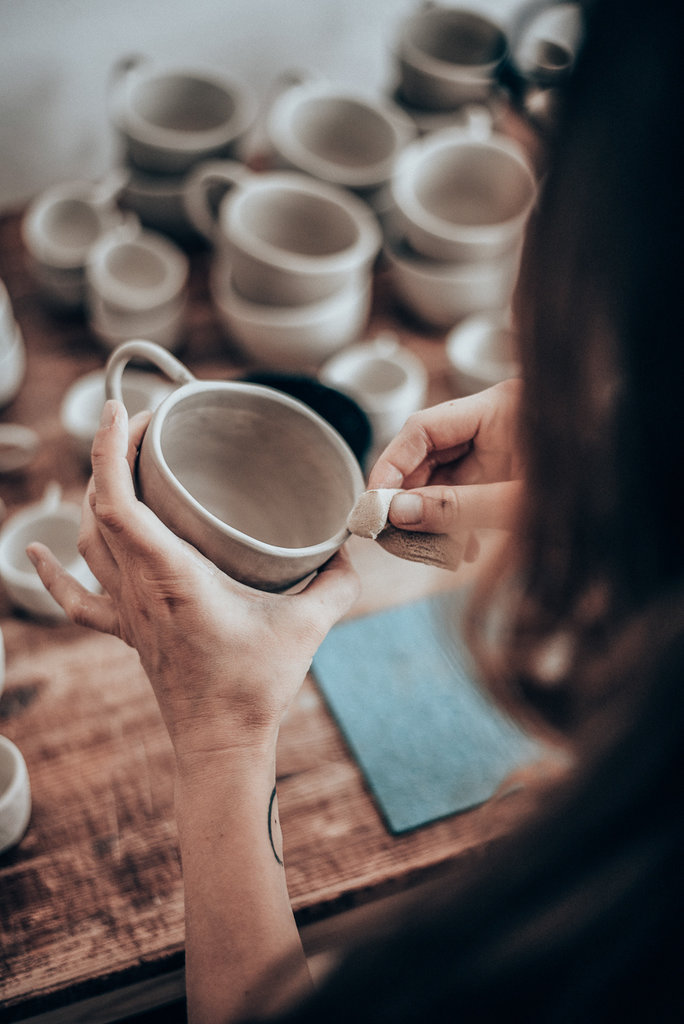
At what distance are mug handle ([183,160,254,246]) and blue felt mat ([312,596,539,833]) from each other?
661 mm

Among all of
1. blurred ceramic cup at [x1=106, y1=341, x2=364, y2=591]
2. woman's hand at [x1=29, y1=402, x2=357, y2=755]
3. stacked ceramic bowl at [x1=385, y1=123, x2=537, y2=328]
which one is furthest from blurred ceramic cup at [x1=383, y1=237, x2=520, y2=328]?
woman's hand at [x1=29, y1=402, x2=357, y2=755]

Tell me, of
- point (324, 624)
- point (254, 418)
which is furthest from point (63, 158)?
point (324, 624)

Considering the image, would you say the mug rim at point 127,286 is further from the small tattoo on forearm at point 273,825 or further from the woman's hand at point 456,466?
the small tattoo on forearm at point 273,825

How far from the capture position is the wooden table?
25.1 inches

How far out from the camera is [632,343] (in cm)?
36

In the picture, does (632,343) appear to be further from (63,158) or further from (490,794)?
(63,158)

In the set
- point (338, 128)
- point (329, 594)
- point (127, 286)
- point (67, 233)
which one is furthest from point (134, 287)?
point (329, 594)

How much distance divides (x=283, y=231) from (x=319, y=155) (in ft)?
0.97

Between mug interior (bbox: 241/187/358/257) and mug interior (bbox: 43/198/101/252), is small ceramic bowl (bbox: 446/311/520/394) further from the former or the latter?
mug interior (bbox: 43/198/101/252)

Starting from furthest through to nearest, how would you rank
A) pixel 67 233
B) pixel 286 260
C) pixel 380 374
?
pixel 67 233 < pixel 380 374 < pixel 286 260

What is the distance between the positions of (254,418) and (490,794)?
0.46 metres

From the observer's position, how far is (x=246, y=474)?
2.41ft

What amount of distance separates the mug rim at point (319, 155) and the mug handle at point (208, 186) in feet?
0.27

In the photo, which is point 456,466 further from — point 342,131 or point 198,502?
point 342,131
